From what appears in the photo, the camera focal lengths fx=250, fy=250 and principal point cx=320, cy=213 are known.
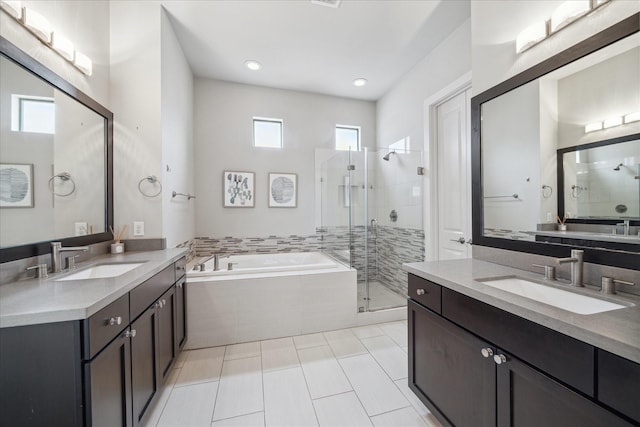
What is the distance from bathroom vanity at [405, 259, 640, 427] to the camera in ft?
2.26

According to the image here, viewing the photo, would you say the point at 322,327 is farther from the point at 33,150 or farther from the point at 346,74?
the point at 346,74

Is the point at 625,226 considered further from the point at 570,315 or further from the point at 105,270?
the point at 105,270

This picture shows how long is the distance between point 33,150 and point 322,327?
246 cm

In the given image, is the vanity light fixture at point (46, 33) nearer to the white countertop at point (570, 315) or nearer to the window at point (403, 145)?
the white countertop at point (570, 315)

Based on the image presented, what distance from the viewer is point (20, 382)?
85cm

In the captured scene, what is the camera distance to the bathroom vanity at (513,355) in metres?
0.69

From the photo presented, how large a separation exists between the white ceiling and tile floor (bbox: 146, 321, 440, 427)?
2.93 metres

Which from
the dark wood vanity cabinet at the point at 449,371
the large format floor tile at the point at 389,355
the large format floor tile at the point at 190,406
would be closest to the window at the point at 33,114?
the large format floor tile at the point at 190,406

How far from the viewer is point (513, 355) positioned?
939mm

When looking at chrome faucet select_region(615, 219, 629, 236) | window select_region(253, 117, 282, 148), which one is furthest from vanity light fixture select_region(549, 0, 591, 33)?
window select_region(253, 117, 282, 148)

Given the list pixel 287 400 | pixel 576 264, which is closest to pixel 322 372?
pixel 287 400

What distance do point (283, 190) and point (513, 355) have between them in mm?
3069

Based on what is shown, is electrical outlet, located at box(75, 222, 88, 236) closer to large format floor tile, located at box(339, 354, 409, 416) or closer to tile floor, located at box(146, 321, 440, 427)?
tile floor, located at box(146, 321, 440, 427)

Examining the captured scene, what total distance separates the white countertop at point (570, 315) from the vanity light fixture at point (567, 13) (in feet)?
4.21
